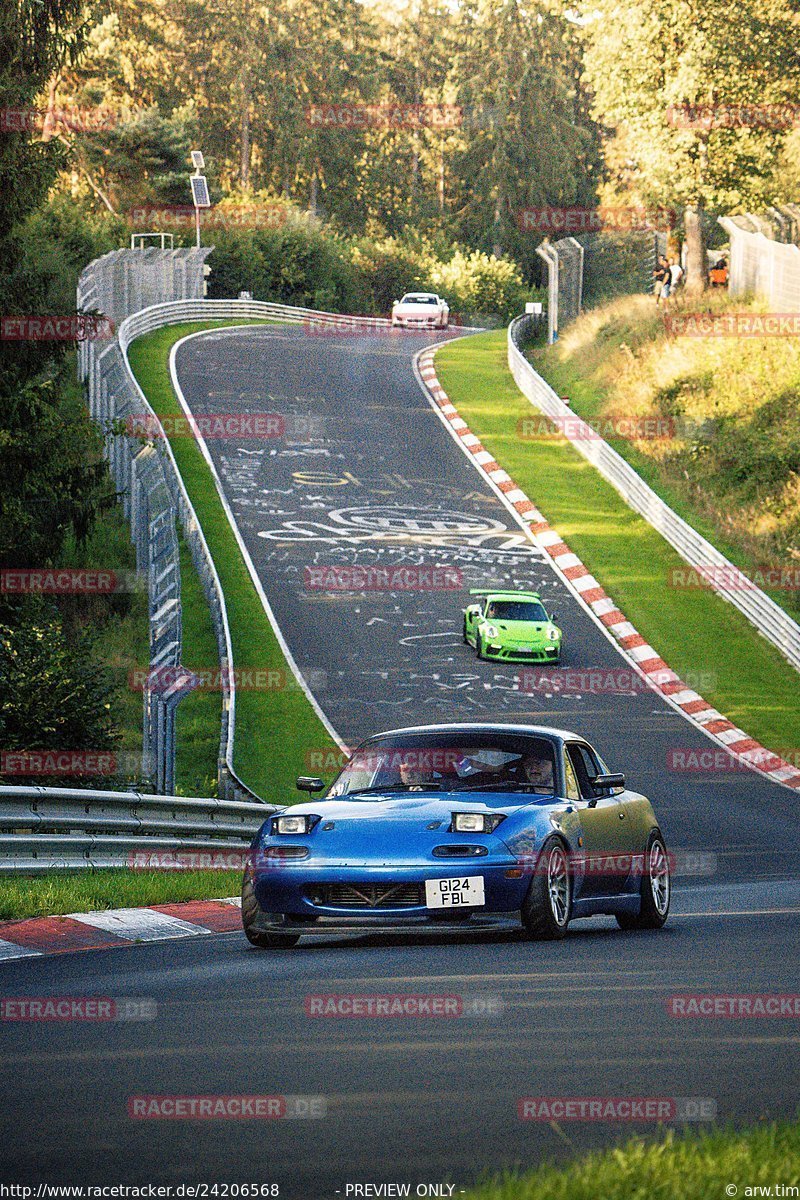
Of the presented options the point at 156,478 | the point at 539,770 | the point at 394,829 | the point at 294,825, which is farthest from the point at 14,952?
the point at 156,478

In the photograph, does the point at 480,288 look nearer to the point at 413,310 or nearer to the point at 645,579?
the point at 413,310

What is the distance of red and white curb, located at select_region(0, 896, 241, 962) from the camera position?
990 centimetres

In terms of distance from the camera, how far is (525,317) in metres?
66.9

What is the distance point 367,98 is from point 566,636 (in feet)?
310

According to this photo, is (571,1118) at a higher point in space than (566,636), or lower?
higher

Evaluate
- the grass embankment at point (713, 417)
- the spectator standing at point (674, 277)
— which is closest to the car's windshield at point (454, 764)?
the grass embankment at point (713, 417)

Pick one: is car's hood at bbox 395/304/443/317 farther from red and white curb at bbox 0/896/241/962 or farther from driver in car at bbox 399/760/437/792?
driver in car at bbox 399/760/437/792

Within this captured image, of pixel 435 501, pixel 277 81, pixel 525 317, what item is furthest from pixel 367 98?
pixel 435 501

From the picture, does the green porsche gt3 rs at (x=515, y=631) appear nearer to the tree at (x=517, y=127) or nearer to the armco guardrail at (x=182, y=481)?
the armco guardrail at (x=182, y=481)

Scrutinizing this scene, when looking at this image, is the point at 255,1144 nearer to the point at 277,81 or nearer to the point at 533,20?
Result: the point at 277,81

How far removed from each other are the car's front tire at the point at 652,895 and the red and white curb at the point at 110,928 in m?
2.59

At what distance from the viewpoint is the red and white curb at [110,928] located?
32.5 ft

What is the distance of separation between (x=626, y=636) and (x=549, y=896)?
859 inches

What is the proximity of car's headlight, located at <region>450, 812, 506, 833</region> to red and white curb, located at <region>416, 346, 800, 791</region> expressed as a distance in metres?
14.3
